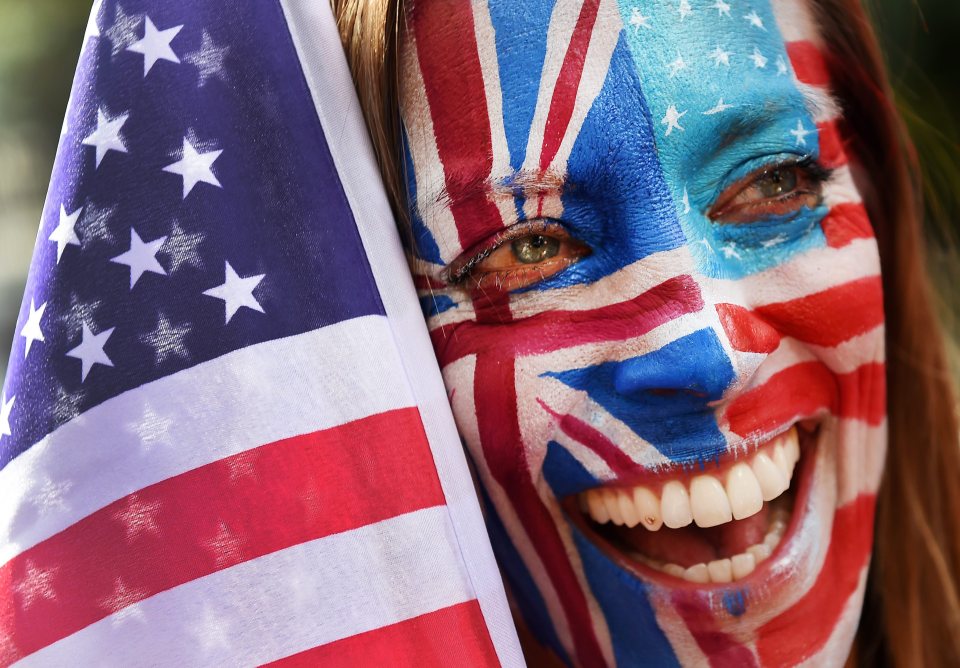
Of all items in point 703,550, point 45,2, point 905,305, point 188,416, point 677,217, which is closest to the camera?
point 188,416

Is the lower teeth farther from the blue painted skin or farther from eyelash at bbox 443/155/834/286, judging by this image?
eyelash at bbox 443/155/834/286

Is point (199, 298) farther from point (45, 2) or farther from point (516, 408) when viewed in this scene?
point (45, 2)

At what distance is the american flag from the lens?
5.08 feet

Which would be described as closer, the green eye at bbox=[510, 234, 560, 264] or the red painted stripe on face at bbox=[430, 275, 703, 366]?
the red painted stripe on face at bbox=[430, 275, 703, 366]

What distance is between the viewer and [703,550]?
6.31 ft

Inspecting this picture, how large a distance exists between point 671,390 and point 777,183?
1.49 ft

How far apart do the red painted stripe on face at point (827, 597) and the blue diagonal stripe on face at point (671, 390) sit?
1.14 ft

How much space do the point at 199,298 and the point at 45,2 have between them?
404 cm

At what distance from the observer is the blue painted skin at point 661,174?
5.51ft

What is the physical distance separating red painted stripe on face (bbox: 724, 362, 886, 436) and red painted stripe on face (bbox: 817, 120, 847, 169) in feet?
1.23

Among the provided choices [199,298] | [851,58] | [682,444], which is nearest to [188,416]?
[199,298]

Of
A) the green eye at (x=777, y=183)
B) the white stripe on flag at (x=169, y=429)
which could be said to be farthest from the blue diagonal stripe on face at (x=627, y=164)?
the white stripe on flag at (x=169, y=429)

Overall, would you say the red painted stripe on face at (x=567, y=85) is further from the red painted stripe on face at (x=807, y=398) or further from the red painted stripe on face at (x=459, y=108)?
the red painted stripe on face at (x=807, y=398)

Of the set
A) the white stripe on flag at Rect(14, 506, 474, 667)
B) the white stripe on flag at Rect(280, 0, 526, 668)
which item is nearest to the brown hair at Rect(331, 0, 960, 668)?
the white stripe on flag at Rect(280, 0, 526, 668)
